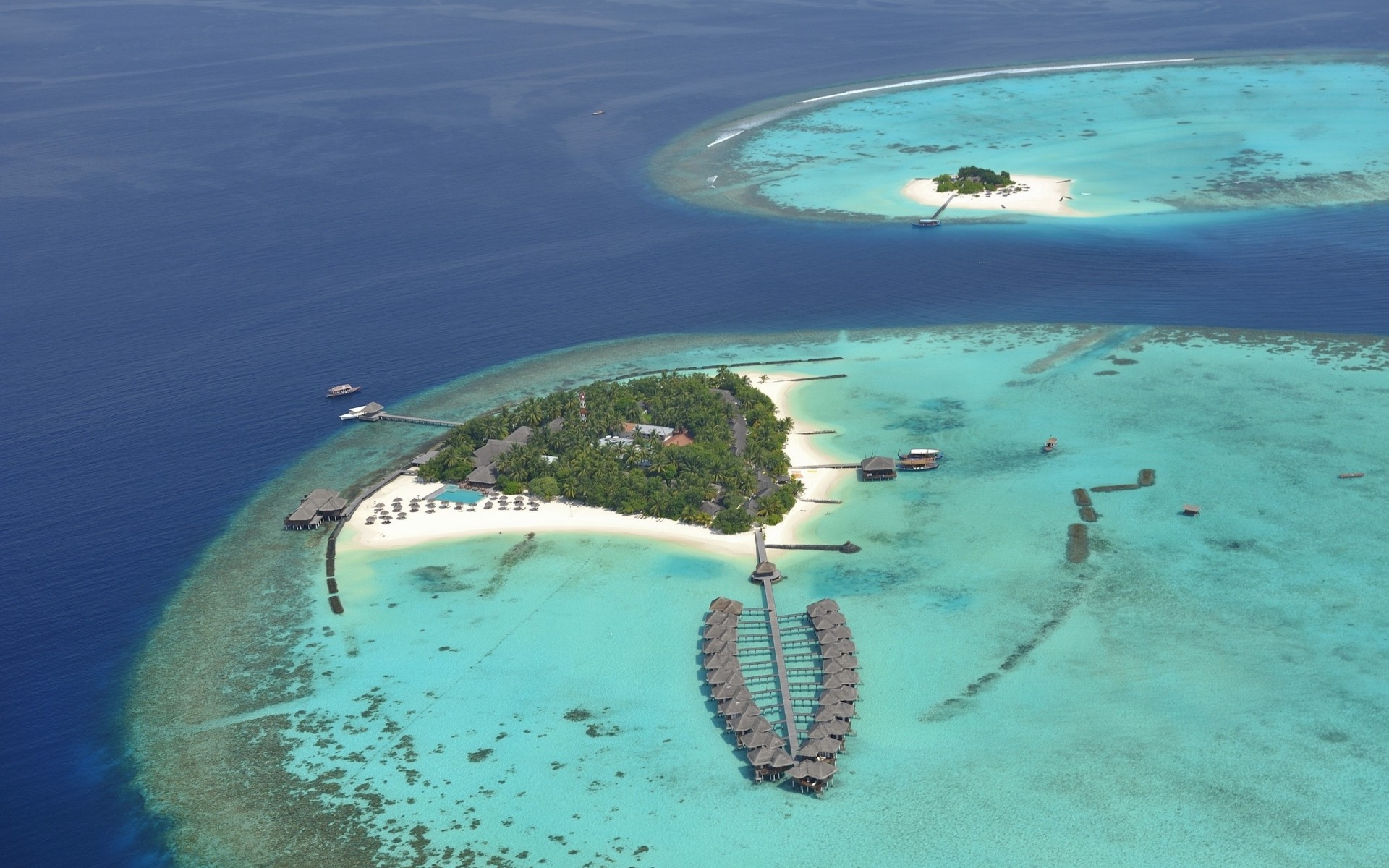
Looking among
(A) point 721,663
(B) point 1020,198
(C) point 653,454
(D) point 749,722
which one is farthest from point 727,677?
(B) point 1020,198

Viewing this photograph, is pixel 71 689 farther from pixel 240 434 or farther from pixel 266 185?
pixel 266 185

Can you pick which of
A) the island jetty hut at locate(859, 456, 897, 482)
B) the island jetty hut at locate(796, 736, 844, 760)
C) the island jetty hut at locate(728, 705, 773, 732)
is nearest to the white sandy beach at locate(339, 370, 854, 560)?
the island jetty hut at locate(859, 456, 897, 482)

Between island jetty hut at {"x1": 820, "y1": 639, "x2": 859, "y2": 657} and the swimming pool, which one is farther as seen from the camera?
the swimming pool

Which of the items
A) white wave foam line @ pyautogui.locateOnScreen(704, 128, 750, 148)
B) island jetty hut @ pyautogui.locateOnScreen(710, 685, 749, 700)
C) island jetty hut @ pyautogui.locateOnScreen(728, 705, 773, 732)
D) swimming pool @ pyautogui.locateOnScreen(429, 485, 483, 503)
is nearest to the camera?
island jetty hut @ pyautogui.locateOnScreen(728, 705, 773, 732)

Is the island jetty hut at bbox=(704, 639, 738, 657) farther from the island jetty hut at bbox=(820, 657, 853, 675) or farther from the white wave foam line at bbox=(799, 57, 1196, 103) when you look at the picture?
the white wave foam line at bbox=(799, 57, 1196, 103)

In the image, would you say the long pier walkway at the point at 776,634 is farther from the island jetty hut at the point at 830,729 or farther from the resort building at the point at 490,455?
the resort building at the point at 490,455

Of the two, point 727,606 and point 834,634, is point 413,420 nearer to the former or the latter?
point 727,606

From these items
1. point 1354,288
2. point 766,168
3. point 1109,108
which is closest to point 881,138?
point 766,168
